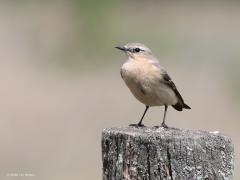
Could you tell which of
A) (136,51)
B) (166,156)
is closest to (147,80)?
(136,51)

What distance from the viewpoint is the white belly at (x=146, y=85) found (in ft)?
30.6

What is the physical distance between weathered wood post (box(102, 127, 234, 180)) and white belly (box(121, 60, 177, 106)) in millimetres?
2764

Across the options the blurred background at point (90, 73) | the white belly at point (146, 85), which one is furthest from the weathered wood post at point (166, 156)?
the blurred background at point (90, 73)

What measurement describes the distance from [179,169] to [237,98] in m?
11.3

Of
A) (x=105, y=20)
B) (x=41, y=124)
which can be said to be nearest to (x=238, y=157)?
(x=41, y=124)

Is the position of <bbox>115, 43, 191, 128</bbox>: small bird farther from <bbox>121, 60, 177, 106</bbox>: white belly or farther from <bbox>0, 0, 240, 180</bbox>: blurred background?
<bbox>0, 0, 240, 180</bbox>: blurred background

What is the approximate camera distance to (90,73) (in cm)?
1881

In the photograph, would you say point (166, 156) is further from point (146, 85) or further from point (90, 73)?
point (90, 73)

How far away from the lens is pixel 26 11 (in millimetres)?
25422

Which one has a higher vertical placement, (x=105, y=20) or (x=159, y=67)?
(x=105, y=20)

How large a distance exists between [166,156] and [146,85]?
10.1 ft

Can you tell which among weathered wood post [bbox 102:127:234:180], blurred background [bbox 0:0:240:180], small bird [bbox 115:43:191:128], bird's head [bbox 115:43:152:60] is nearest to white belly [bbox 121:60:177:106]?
small bird [bbox 115:43:191:128]

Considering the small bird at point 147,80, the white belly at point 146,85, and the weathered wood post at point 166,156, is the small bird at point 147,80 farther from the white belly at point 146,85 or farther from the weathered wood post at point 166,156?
the weathered wood post at point 166,156

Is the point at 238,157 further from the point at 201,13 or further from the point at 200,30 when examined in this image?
the point at 201,13
